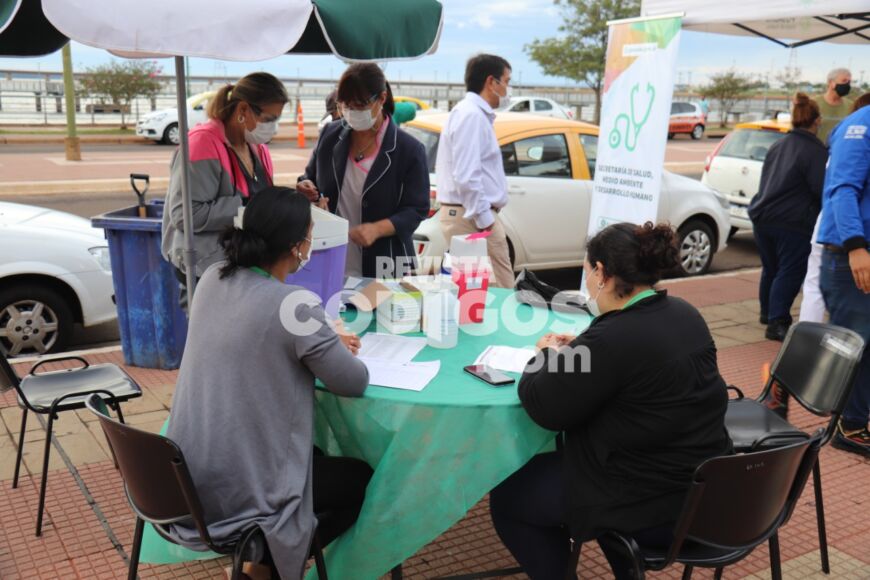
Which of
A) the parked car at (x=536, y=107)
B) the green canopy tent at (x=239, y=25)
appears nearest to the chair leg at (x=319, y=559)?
the green canopy tent at (x=239, y=25)

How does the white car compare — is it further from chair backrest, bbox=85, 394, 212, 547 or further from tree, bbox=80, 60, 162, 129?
tree, bbox=80, 60, 162, 129

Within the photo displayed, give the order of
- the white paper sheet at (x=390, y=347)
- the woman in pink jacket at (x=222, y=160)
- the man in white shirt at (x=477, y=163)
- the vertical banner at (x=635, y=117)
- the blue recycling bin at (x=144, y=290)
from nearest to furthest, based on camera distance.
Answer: the white paper sheet at (x=390, y=347) → the woman in pink jacket at (x=222, y=160) → the blue recycling bin at (x=144, y=290) → the man in white shirt at (x=477, y=163) → the vertical banner at (x=635, y=117)

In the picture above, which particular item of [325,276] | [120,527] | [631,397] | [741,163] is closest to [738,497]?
[631,397]

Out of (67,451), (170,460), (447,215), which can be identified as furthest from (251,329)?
(447,215)

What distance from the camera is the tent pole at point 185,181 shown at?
349cm

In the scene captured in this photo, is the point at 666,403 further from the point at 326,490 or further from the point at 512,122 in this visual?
the point at 512,122

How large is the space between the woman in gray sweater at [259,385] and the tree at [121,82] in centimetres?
2767

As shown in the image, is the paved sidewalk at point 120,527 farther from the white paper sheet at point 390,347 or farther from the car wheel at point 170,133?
the car wheel at point 170,133

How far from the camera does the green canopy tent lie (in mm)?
2576

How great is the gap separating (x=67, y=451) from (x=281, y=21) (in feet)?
8.98

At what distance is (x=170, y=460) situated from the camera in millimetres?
2449

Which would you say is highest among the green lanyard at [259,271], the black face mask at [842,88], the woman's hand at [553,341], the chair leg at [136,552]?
the black face mask at [842,88]

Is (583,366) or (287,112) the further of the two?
(287,112)

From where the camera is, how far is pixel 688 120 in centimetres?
3272
